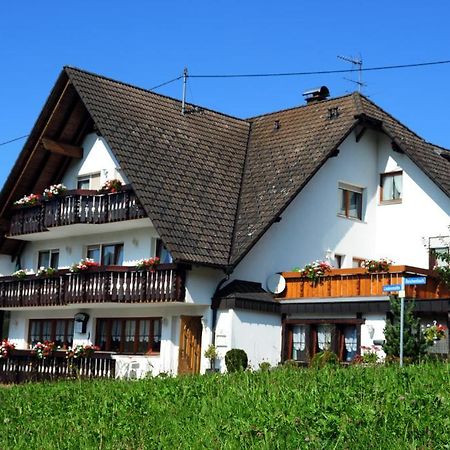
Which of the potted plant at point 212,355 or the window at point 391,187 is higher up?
the window at point 391,187

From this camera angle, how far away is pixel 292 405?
1005 cm

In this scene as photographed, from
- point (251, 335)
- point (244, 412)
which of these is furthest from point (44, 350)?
point (244, 412)

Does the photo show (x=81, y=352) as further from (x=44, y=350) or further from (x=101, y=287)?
(x=101, y=287)

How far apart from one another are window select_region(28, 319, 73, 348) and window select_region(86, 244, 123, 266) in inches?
102

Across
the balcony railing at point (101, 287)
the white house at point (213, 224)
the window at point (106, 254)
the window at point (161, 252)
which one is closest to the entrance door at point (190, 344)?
the white house at point (213, 224)

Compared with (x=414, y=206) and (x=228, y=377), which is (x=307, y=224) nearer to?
(x=414, y=206)

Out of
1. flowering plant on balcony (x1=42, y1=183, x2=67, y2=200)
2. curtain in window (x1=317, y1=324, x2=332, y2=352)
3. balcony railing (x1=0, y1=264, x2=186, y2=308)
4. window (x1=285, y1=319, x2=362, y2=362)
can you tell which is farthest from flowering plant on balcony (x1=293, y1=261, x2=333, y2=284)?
flowering plant on balcony (x1=42, y1=183, x2=67, y2=200)

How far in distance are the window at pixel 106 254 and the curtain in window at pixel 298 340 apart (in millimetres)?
6357

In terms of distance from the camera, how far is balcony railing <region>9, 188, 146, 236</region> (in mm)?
27531

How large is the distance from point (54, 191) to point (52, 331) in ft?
18.9

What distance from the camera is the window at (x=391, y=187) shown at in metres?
30.4

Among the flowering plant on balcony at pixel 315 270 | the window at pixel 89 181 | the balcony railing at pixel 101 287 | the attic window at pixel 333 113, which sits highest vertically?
the attic window at pixel 333 113

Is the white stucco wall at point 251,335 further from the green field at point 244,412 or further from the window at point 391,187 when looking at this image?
the green field at point 244,412

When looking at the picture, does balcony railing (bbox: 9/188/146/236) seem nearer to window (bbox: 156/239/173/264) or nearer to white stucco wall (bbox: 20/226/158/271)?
white stucco wall (bbox: 20/226/158/271)
